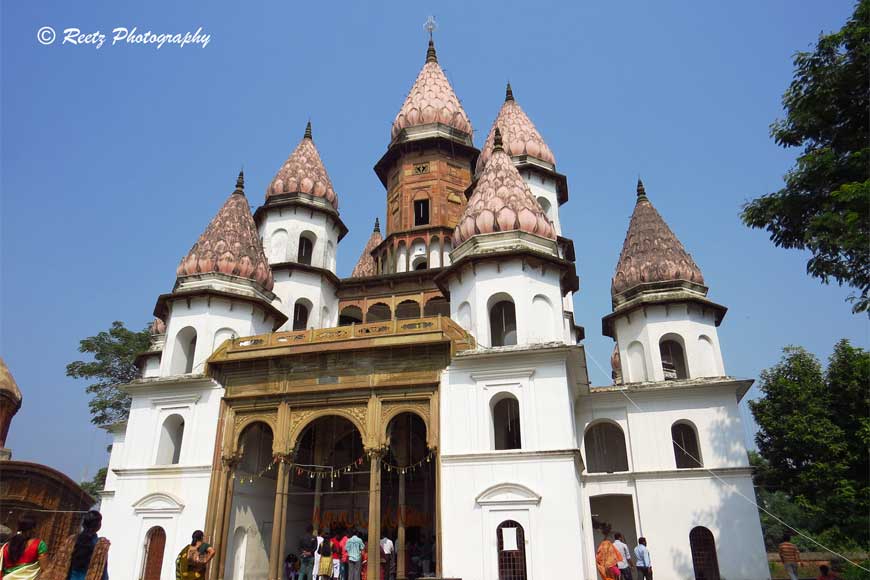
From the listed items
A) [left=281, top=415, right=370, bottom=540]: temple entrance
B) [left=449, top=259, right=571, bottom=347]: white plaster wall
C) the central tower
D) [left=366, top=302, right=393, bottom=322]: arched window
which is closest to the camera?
[left=449, top=259, right=571, bottom=347]: white plaster wall

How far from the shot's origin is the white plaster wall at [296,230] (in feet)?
92.3

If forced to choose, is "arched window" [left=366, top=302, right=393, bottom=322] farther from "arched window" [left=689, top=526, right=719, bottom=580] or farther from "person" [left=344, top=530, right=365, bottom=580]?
"arched window" [left=689, top=526, right=719, bottom=580]

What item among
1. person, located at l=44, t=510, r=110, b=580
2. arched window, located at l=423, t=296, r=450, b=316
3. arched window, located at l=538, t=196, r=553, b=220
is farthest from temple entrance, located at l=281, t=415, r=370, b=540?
arched window, located at l=538, t=196, r=553, b=220

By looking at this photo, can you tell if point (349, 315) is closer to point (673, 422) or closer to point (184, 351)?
point (184, 351)

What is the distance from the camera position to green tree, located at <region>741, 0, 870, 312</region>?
12.9m

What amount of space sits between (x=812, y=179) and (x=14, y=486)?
23205 millimetres

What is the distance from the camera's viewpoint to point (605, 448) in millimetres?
24188

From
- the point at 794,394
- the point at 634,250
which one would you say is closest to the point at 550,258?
the point at 634,250

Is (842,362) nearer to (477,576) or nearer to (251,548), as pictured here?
(477,576)

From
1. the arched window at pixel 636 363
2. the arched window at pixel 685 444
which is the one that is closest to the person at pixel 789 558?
the arched window at pixel 685 444

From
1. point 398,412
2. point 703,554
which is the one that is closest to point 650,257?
point 703,554

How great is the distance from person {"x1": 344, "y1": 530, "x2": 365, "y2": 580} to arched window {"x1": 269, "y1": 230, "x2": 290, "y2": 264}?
13712 mm

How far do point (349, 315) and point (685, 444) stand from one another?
14999mm

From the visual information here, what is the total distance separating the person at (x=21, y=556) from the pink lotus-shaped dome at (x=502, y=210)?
54.0 feet
